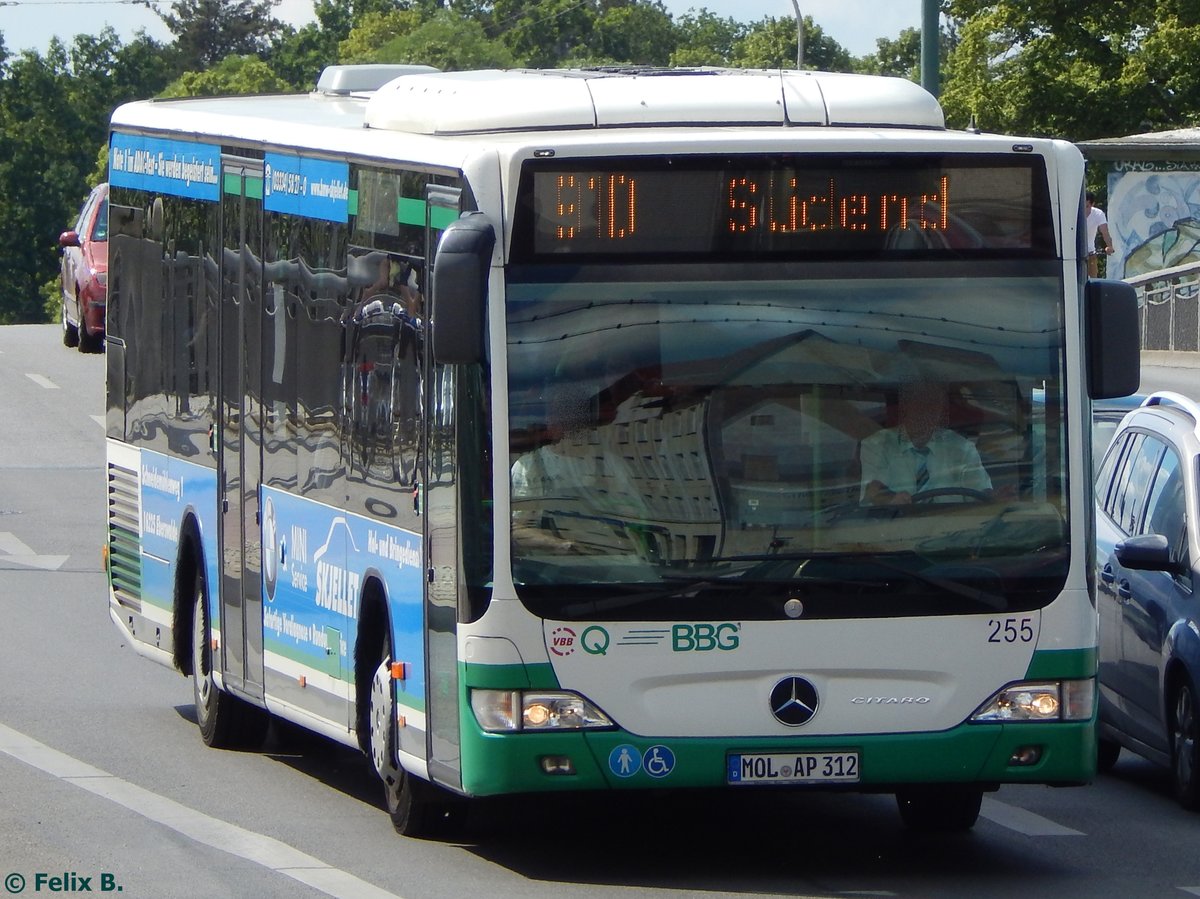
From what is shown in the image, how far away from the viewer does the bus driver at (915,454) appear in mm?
8703

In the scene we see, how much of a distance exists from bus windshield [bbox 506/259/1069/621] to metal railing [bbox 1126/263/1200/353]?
27.6 meters

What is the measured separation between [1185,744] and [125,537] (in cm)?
588

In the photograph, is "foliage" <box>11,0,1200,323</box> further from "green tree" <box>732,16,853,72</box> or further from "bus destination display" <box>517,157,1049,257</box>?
"bus destination display" <box>517,157,1049,257</box>

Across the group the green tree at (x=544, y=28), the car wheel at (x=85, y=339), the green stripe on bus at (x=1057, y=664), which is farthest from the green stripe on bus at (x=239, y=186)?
the green tree at (x=544, y=28)

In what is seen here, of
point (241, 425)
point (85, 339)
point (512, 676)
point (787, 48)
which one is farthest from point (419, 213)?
point (787, 48)

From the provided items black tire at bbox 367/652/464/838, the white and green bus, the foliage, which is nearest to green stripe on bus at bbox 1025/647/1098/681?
the white and green bus

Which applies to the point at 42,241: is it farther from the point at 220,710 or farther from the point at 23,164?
the point at 220,710

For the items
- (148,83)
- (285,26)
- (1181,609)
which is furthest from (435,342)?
(285,26)

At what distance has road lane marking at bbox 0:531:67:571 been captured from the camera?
69.4ft

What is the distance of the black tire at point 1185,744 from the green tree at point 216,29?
152663 mm

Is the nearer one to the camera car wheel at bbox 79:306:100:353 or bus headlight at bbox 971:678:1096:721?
bus headlight at bbox 971:678:1096:721

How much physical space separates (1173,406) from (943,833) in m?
3.04

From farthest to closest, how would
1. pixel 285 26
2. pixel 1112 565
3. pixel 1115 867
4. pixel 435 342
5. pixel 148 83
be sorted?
pixel 285 26 → pixel 148 83 → pixel 1112 565 → pixel 1115 867 → pixel 435 342

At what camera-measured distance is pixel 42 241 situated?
121188mm
